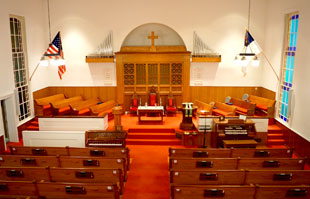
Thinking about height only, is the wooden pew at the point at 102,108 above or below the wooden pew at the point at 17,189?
above

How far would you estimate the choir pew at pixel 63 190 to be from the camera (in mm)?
5500

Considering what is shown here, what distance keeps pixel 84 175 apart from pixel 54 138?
142 inches

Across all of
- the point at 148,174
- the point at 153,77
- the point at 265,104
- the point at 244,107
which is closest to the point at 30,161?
the point at 148,174

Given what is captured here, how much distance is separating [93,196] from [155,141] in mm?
5417

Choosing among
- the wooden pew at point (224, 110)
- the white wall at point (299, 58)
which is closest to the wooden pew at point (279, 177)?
the white wall at point (299, 58)

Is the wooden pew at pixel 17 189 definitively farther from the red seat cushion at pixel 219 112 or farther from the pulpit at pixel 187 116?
the red seat cushion at pixel 219 112

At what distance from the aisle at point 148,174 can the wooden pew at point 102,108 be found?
2.89 meters

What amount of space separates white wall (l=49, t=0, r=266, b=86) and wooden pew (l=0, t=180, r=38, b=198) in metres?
9.38

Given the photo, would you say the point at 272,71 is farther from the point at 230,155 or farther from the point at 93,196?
the point at 93,196

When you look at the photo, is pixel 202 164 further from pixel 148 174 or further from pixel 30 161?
pixel 30 161

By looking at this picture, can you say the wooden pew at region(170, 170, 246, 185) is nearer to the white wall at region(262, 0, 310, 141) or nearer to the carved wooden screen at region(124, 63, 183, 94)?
the white wall at region(262, 0, 310, 141)

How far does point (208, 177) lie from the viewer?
619 cm

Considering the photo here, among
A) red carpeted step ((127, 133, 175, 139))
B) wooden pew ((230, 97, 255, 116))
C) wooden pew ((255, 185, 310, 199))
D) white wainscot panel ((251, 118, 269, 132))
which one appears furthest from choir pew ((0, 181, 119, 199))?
wooden pew ((230, 97, 255, 116))

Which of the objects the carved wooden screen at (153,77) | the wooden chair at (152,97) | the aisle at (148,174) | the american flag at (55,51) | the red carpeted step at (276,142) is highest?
the american flag at (55,51)
